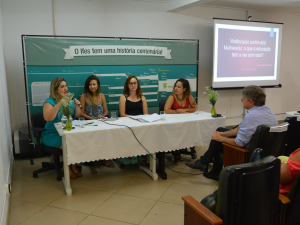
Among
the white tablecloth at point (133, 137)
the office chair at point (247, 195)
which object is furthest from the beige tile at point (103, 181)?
the office chair at point (247, 195)

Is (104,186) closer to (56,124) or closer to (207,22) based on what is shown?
Result: (56,124)

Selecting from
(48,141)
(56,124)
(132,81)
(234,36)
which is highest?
(234,36)

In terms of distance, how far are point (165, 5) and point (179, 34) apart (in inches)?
25.2

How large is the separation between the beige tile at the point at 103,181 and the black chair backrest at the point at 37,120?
2.80ft

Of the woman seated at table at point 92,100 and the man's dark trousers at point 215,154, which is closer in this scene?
the man's dark trousers at point 215,154

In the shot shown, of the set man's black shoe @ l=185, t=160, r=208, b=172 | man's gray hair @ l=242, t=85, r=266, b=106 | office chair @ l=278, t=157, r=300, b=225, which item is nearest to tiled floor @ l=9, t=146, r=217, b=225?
man's black shoe @ l=185, t=160, r=208, b=172

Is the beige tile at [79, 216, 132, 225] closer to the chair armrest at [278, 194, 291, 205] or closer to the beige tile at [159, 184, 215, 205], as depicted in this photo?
the beige tile at [159, 184, 215, 205]

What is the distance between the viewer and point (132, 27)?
489 cm

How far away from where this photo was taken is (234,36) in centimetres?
549

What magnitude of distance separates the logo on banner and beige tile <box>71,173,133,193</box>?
2.04 m

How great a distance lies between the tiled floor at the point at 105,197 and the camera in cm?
234

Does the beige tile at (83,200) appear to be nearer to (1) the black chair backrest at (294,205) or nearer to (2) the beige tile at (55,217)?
(2) the beige tile at (55,217)

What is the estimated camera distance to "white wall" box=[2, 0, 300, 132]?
161 inches

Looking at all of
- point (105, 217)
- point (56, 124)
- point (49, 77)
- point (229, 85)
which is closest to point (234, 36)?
point (229, 85)
